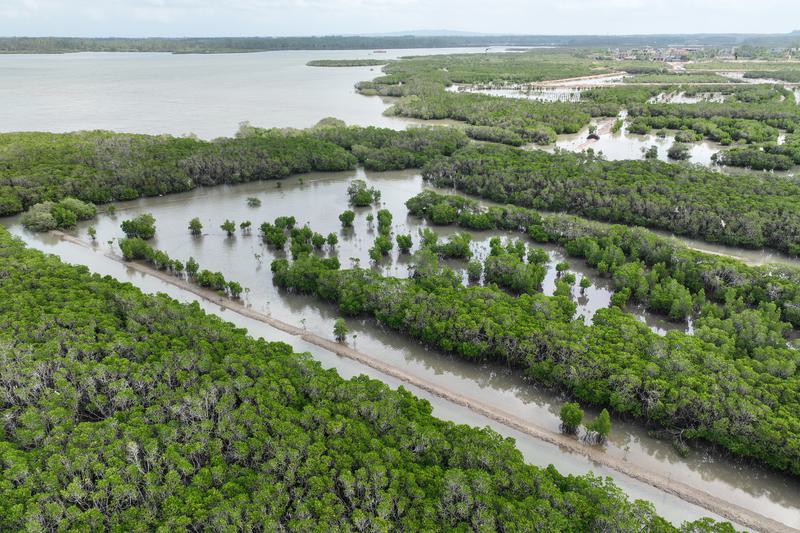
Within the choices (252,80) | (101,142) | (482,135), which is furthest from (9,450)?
(252,80)

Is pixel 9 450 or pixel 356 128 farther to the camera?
pixel 356 128

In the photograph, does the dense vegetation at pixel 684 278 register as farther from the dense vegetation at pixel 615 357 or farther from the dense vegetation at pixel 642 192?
the dense vegetation at pixel 642 192

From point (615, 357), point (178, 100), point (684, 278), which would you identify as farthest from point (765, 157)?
point (178, 100)

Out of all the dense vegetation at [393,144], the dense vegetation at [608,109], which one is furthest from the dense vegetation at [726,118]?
the dense vegetation at [393,144]

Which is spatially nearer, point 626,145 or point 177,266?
point 177,266

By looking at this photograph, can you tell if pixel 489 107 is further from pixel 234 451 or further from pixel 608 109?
pixel 234 451

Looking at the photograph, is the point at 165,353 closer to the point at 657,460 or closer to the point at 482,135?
the point at 657,460

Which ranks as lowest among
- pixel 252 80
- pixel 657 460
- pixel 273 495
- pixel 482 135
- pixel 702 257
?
pixel 657 460
